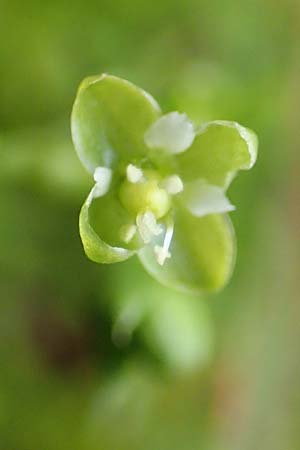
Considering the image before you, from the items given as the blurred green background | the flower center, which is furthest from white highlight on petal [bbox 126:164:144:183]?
the blurred green background

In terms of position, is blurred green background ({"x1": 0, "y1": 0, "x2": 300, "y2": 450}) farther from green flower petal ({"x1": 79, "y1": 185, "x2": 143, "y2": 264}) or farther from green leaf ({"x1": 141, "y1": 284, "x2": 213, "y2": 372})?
green flower petal ({"x1": 79, "y1": 185, "x2": 143, "y2": 264})

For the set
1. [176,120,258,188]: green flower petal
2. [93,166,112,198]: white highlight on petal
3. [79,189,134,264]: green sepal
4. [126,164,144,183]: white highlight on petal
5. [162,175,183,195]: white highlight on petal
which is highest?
[176,120,258,188]: green flower petal

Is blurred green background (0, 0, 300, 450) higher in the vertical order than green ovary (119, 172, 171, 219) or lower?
higher

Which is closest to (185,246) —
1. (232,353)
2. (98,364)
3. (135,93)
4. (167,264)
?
(167,264)

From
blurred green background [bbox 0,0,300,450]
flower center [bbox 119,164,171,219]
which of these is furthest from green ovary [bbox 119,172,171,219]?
blurred green background [bbox 0,0,300,450]

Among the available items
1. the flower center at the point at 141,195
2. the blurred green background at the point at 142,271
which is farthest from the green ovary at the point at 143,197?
the blurred green background at the point at 142,271

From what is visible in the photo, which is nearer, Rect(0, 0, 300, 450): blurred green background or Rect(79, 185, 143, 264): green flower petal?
Rect(79, 185, 143, 264): green flower petal

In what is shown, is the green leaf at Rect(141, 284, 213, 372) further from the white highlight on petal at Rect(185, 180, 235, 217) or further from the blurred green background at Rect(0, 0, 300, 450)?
the white highlight on petal at Rect(185, 180, 235, 217)
